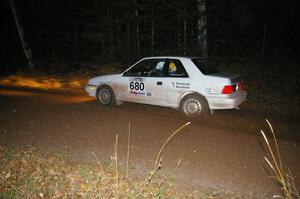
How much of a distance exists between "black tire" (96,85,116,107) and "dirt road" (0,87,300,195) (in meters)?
0.31

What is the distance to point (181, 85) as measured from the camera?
8219 mm

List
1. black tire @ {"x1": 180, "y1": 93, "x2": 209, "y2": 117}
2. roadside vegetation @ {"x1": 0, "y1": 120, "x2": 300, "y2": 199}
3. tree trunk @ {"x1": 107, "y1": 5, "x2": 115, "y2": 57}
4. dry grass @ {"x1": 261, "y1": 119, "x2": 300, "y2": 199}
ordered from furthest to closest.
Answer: tree trunk @ {"x1": 107, "y1": 5, "x2": 115, "y2": 57}
black tire @ {"x1": 180, "y1": 93, "x2": 209, "y2": 117}
roadside vegetation @ {"x1": 0, "y1": 120, "x2": 300, "y2": 199}
dry grass @ {"x1": 261, "y1": 119, "x2": 300, "y2": 199}

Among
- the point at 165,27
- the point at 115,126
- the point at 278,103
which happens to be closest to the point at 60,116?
the point at 115,126

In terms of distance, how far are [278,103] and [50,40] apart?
75.5ft

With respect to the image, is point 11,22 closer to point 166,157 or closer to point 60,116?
point 60,116

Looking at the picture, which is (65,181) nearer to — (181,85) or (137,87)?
(181,85)

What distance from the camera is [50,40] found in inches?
1083

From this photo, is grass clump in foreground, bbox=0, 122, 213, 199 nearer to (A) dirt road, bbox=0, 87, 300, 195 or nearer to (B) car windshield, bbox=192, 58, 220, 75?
(A) dirt road, bbox=0, 87, 300, 195

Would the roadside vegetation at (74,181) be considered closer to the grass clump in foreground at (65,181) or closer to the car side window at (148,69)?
the grass clump in foreground at (65,181)

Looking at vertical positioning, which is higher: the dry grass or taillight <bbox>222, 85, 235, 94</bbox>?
taillight <bbox>222, 85, 235, 94</bbox>

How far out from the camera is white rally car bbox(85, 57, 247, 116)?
781 cm

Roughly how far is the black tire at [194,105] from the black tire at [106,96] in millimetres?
2493

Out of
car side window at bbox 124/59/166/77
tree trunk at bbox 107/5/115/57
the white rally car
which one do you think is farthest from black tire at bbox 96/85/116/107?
tree trunk at bbox 107/5/115/57

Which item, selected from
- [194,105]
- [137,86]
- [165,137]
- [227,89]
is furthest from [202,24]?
[165,137]
